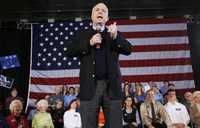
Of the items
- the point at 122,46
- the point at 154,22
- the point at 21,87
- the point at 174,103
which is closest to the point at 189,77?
the point at 154,22

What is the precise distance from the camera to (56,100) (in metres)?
8.09

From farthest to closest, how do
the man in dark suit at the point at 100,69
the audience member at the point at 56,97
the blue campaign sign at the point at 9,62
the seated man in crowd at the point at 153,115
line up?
the blue campaign sign at the point at 9,62, the audience member at the point at 56,97, the seated man in crowd at the point at 153,115, the man in dark suit at the point at 100,69

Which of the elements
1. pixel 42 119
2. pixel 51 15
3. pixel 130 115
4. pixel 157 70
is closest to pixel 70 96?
pixel 42 119

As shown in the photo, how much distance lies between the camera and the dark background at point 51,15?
945cm

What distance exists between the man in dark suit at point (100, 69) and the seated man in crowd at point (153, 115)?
388 centimetres

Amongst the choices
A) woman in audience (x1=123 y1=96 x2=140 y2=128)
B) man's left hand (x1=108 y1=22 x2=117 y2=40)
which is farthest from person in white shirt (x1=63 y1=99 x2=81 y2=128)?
man's left hand (x1=108 y1=22 x2=117 y2=40)

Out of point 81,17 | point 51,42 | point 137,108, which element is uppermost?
point 81,17

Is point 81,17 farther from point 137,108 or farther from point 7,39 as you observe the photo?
point 137,108

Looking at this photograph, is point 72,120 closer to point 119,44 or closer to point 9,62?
point 9,62

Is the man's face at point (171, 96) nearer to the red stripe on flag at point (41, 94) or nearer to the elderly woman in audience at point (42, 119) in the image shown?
the elderly woman in audience at point (42, 119)

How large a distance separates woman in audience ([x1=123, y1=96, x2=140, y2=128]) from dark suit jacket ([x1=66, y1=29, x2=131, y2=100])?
12.8ft

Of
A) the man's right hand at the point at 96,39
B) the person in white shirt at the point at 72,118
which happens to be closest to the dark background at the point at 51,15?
the person in white shirt at the point at 72,118

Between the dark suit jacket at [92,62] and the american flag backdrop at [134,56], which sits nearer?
the dark suit jacket at [92,62]

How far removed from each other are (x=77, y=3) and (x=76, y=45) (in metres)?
6.75
